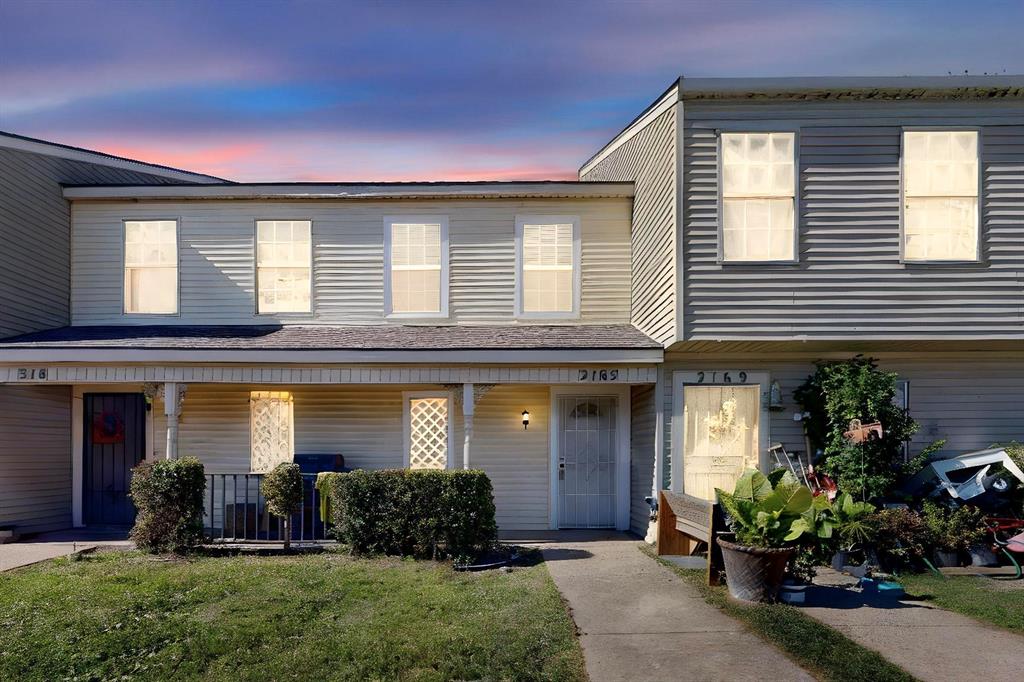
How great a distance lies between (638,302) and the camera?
14734 mm

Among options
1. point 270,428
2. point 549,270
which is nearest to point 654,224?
point 549,270

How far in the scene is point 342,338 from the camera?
14289mm

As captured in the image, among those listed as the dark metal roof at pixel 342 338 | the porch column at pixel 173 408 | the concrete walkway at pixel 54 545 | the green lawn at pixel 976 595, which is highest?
the dark metal roof at pixel 342 338

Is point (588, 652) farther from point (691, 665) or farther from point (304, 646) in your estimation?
point (304, 646)

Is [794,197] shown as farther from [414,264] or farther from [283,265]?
[283,265]

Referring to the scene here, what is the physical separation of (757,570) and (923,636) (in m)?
1.63

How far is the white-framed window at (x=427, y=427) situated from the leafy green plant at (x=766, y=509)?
6636mm

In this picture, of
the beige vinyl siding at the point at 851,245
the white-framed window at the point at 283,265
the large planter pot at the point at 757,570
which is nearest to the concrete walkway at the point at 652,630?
the large planter pot at the point at 757,570

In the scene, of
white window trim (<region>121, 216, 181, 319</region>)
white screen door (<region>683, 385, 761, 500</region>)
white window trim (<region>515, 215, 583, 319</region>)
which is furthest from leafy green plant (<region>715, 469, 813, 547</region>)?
white window trim (<region>121, 216, 181, 319</region>)

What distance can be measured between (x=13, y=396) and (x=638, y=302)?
9.98 m

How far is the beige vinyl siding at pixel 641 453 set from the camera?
13.8m

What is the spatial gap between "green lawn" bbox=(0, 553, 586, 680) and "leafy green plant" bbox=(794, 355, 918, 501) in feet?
14.7

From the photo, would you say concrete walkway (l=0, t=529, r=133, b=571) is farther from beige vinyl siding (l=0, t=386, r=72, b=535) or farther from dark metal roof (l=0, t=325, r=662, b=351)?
dark metal roof (l=0, t=325, r=662, b=351)

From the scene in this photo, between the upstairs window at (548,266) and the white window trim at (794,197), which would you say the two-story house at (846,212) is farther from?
the upstairs window at (548,266)
